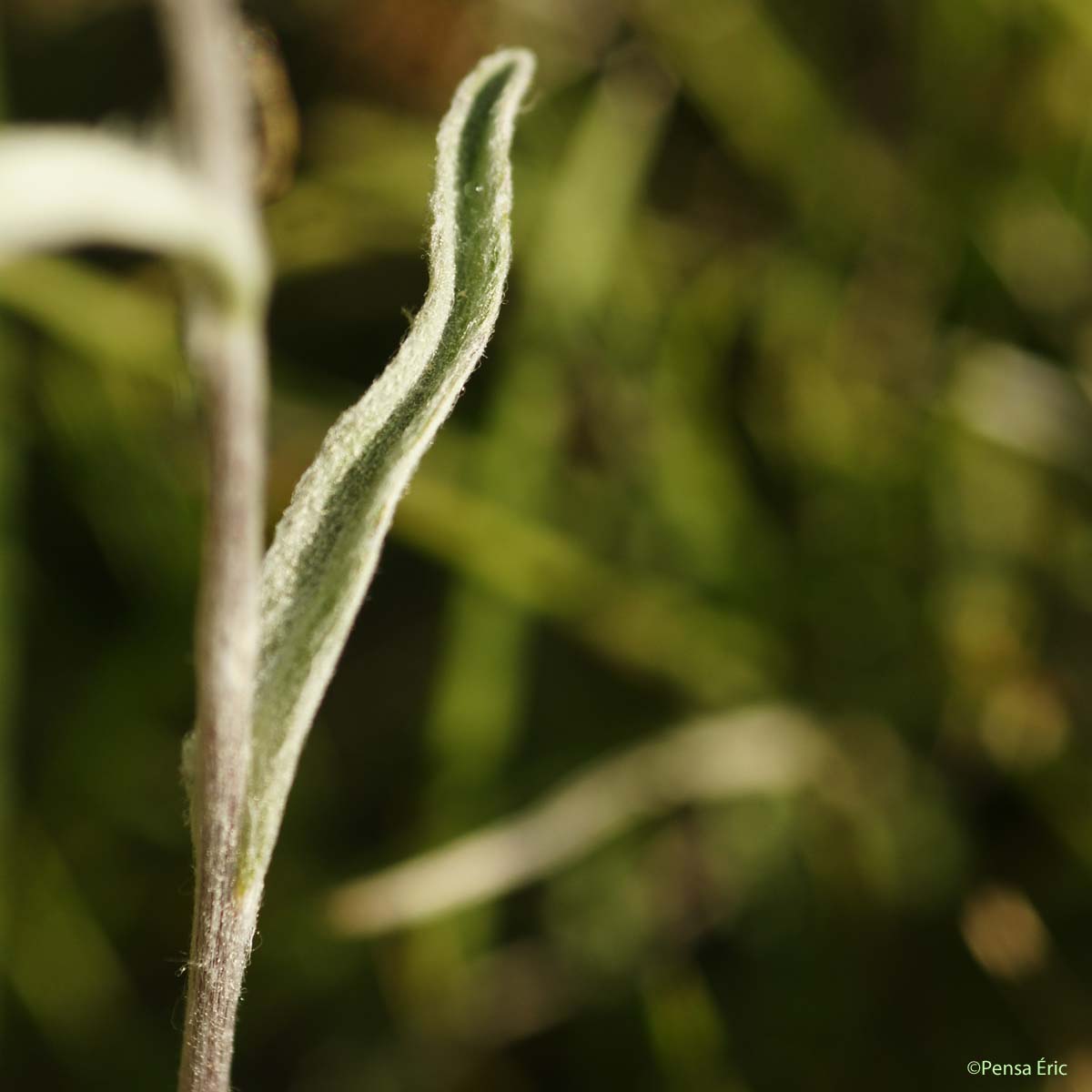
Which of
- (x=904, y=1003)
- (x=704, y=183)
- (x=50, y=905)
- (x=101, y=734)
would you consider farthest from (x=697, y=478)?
(x=50, y=905)

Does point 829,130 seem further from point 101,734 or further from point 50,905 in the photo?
point 50,905

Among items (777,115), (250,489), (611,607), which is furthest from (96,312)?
(250,489)

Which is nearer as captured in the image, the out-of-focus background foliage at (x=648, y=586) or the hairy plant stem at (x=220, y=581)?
the hairy plant stem at (x=220, y=581)

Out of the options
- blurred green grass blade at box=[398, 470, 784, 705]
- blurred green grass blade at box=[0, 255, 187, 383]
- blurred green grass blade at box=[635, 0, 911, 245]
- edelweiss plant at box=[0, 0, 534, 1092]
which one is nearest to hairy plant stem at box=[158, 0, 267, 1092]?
edelweiss plant at box=[0, 0, 534, 1092]

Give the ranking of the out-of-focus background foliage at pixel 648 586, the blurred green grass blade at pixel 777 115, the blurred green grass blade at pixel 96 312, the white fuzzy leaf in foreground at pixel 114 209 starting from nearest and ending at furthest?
the white fuzzy leaf in foreground at pixel 114 209
the out-of-focus background foliage at pixel 648 586
the blurred green grass blade at pixel 96 312
the blurred green grass blade at pixel 777 115

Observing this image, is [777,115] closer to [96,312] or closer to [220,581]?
[96,312]

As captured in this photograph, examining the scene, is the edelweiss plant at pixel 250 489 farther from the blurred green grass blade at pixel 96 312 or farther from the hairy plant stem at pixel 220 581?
the blurred green grass blade at pixel 96 312

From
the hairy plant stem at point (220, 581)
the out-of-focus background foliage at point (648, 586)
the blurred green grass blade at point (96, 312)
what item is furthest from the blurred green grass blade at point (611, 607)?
the hairy plant stem at point (220, 581)
